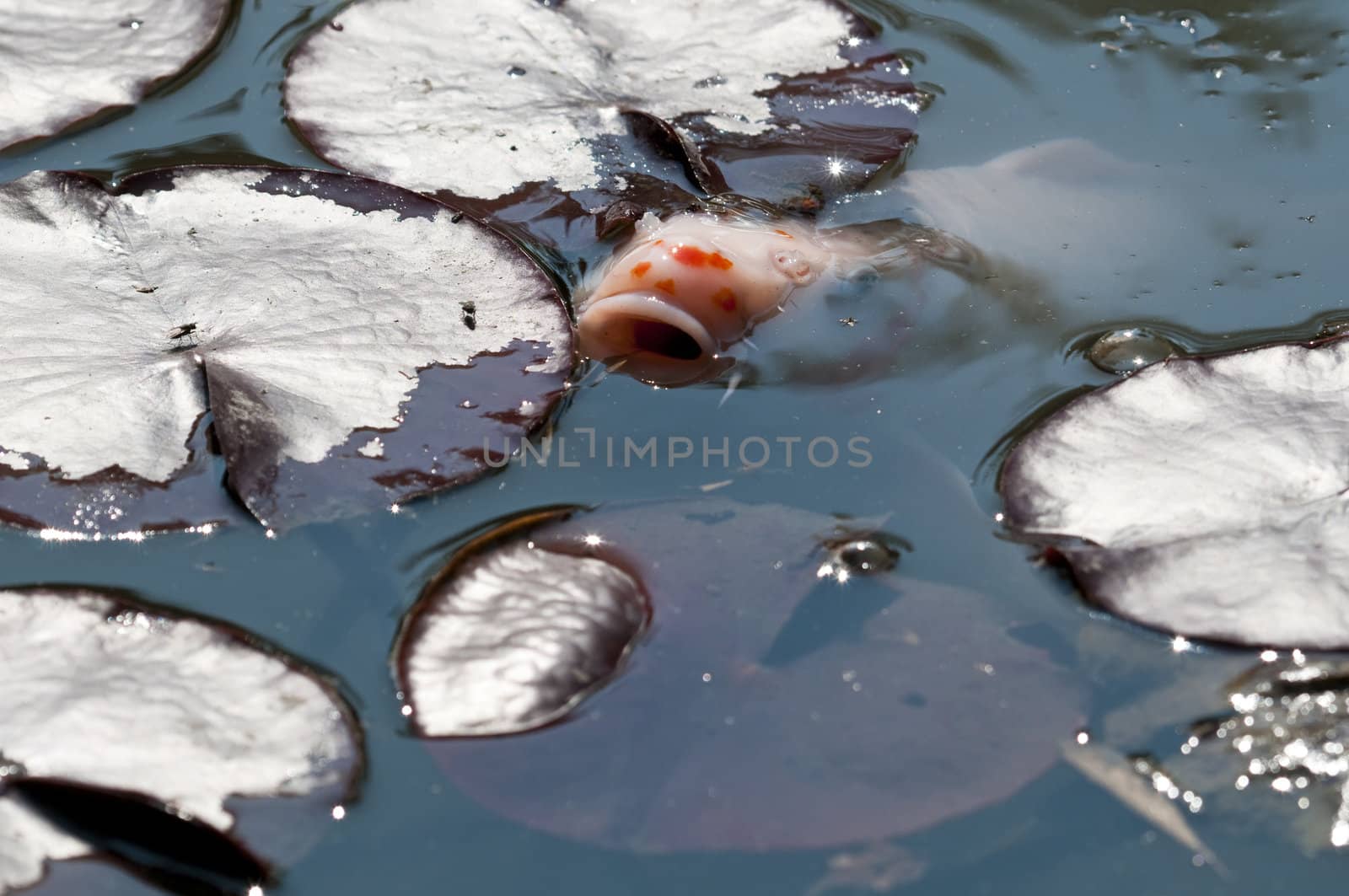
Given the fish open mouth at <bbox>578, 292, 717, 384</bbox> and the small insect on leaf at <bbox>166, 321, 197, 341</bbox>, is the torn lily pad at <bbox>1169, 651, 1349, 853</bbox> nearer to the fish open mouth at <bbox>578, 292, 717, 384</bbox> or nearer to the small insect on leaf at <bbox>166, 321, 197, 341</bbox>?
the fish open mouth at <bbox>578, 292, 717, 384</bbox>

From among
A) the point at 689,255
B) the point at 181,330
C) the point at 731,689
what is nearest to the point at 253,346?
the point at 181,330

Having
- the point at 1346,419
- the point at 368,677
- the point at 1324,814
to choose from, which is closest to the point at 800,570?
the point at 368,677

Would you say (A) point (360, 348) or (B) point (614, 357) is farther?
Answer: (B) point (614, 357)

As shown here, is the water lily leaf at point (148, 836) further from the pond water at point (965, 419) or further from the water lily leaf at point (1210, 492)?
the water lily leaf at point (1210, 492)

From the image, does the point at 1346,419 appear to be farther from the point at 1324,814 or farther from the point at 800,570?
the point at 800,570

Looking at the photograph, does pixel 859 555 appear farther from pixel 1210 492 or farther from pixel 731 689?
pixel 1210 492

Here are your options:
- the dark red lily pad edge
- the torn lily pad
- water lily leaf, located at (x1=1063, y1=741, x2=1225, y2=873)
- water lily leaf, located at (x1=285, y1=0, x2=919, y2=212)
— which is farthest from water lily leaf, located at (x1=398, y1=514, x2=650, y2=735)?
the dark red lily pad edge
